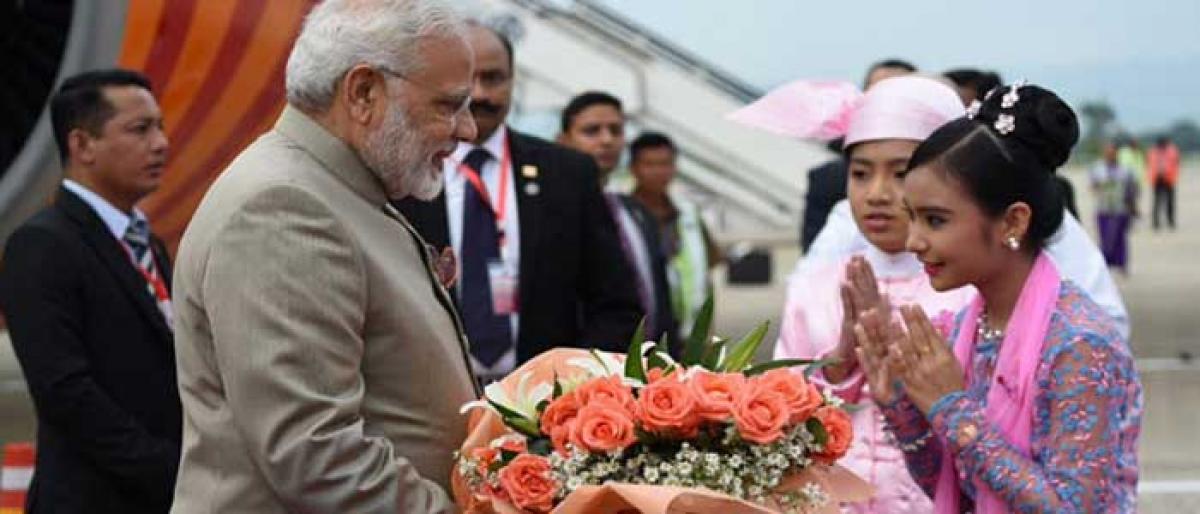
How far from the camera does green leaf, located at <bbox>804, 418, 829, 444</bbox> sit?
114 inches

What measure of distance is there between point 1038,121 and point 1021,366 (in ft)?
1.25

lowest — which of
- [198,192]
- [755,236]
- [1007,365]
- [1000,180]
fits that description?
[755,236]

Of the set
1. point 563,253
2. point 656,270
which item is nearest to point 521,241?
point 563,253

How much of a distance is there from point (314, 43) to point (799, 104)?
1344mm

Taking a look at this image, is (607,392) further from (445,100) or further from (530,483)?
(445,100)

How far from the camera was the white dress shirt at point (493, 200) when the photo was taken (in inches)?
198

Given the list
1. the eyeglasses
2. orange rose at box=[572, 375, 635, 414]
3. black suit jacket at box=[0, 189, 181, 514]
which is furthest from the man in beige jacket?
black suit jacket at box=[0, 189, 181, 514]

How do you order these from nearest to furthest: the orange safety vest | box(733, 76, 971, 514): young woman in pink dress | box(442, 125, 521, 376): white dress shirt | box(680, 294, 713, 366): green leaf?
box(680, 294, 713, 366): green leaf < box(733, 76, 971, 514): young woman in pink dress < box(442, 125, 521, 376): white dress shirt < the orange safety vest

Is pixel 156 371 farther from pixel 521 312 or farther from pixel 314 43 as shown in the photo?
pixel 314 43

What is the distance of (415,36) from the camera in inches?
115

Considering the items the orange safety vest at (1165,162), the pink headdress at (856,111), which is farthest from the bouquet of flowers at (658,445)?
the orange safety vest at (1165,162)

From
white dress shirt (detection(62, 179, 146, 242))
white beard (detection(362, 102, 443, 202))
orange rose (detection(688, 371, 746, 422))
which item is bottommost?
white dress shirt (detection(62, 179, 146, 242))

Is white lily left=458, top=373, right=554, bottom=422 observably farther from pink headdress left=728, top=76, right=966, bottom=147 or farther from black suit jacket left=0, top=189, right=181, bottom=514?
black suit jacket left=0, top=189, right=181, bottom=514

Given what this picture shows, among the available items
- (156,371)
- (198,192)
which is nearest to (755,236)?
(198,192)
